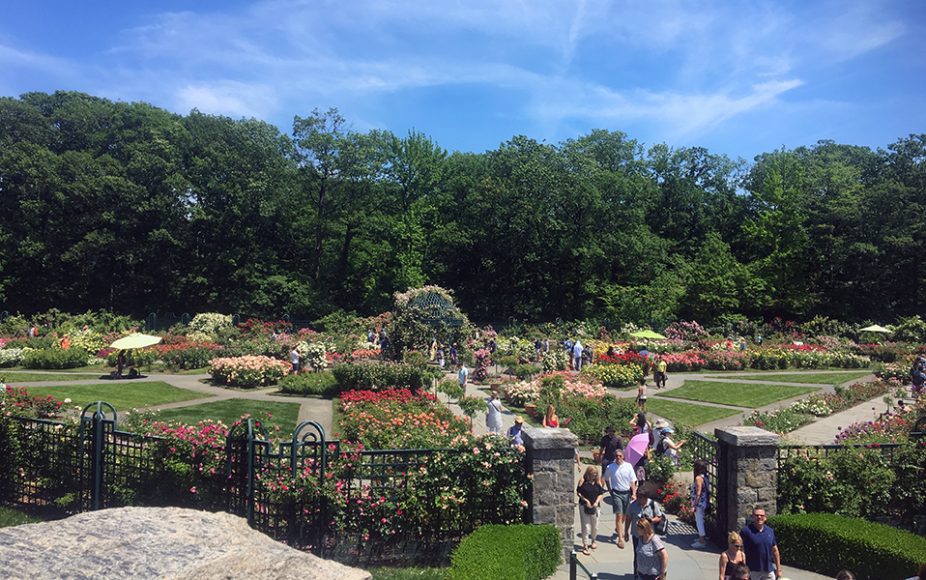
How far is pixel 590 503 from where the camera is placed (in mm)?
9539

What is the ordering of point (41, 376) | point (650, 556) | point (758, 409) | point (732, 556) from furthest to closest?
point (41, 376)
point (758, 409)
point (650, 556)
point (732, 556)

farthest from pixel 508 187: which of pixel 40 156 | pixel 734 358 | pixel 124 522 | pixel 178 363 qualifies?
pixel 124 522

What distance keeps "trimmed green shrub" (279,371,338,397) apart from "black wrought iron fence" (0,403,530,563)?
13.1 m

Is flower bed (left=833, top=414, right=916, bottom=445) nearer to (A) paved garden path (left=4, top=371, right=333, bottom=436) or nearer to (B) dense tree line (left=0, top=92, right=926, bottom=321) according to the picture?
(A) paved garden path (left=4, top=371, right=333, bottom=436)

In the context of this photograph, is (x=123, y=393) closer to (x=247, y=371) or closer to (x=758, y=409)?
(x=247, y=371)

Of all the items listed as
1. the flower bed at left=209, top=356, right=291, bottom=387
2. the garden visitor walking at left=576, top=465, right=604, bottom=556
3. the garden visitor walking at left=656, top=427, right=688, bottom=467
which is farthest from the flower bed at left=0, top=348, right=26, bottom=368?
the garden visitor walking at left=576, top=465, right=604, bottom=556

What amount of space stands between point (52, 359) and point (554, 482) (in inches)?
1055

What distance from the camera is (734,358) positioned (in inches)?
1250

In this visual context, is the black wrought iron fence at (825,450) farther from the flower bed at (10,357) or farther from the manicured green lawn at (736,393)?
the flower bed at (10,357)

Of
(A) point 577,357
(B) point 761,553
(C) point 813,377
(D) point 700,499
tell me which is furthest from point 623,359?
(B) point 761,553

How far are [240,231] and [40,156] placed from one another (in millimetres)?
15811

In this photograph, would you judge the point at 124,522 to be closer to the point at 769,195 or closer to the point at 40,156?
the point at 40,156

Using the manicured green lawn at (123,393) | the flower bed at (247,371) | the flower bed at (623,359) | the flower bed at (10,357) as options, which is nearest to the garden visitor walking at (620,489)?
the manicured green lawn at (123,393)

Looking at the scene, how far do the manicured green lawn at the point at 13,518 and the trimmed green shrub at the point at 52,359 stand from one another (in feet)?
65.8
